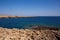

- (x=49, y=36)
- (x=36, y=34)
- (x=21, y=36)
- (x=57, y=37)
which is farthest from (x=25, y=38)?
(x=57, y=37)

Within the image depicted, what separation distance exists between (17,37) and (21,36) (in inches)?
16.0

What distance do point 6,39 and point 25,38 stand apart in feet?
4.84

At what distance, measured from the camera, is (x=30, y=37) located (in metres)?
8.80

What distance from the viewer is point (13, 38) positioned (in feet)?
26.7

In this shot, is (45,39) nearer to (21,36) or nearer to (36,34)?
(36,34)

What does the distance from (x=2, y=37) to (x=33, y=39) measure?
241cm

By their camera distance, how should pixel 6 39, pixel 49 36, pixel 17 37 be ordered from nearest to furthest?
pixel 6 39, pixel 17 37, pixel 49 36

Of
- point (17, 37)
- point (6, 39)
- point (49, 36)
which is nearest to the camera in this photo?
point (6, 39)

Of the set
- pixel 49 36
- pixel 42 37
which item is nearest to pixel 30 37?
pixel 42 37

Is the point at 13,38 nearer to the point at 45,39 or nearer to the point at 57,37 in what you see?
the point at 45,39

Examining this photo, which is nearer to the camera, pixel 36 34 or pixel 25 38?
pixel 25 38

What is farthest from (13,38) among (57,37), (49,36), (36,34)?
(57,37)

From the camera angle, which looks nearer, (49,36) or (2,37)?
(2,37)

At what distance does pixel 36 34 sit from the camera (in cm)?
928
